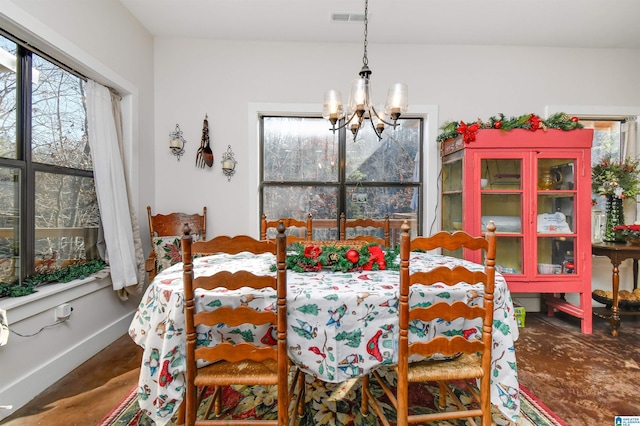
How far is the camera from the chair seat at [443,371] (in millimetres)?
1209

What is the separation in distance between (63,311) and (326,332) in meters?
1.80

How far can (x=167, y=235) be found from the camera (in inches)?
106

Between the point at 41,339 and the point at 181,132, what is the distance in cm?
193

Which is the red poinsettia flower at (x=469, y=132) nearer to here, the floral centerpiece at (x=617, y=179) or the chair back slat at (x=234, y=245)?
the floral centerpiece at (x=617, y=179)

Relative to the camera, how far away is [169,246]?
2.58 m

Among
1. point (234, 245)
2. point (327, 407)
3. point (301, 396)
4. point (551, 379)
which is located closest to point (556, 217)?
point (551, 379)

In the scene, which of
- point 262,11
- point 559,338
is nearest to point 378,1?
point 262,11

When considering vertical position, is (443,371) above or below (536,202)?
below

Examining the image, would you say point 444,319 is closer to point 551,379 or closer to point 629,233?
point 551,379

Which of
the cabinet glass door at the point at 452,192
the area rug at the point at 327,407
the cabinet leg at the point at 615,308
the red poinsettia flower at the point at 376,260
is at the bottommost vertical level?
the area rug at the point at 327,407

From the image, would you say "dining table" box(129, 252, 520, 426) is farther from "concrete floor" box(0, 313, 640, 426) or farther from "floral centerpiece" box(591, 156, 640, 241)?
"floral centerpiece" box(591, 156, 640, 241)

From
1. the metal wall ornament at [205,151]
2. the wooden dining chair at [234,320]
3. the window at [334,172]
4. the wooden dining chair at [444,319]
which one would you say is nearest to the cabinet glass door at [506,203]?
the window at [334,172]

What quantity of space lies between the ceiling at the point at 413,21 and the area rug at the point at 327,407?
283 centimetres

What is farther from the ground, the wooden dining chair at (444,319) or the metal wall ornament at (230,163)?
the metal wall ornament at (230,163)
